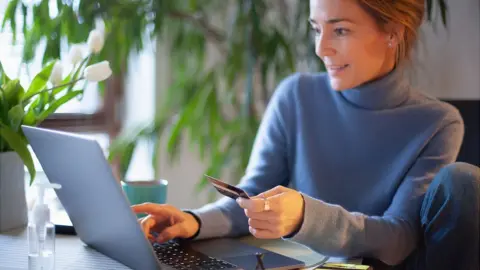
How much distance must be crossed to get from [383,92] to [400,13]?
0.16 metres

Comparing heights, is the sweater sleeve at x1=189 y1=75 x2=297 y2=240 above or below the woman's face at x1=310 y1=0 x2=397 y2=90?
below

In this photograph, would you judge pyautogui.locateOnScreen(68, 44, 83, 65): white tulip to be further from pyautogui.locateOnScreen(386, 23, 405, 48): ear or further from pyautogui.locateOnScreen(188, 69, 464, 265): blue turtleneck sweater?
pyautogui.locateOnScreen(386, 23, 405, 48): ear

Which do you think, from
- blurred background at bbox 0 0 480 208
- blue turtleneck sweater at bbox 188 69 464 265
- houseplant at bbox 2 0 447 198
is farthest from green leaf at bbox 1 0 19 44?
blue turtleneck sweater at bbox 188 69 464 265

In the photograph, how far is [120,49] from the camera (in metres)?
2.14

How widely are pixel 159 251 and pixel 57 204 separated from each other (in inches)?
28.1

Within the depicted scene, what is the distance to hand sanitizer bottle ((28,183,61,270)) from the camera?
3.65 feet

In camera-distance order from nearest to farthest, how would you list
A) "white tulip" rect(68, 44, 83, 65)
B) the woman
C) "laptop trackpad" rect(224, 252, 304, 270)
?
"laptop trackpad" rect(224, 252, 304, 270), the woman, "white tulip" rect(68, 44, 83, 65)

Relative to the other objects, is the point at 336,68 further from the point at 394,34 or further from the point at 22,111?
the point at 22,111

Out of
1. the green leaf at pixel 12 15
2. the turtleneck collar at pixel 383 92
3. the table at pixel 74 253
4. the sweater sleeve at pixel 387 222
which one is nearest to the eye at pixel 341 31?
the turtleneck collar at pixel 383 92

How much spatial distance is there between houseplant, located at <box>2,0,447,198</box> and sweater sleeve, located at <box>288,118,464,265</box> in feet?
2.34

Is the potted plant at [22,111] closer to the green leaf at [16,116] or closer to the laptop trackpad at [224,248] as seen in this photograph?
the green leaf at [16,116]

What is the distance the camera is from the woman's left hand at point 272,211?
1.11m

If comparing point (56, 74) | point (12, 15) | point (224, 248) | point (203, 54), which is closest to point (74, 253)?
point (224, 248)

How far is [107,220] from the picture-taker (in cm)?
115
